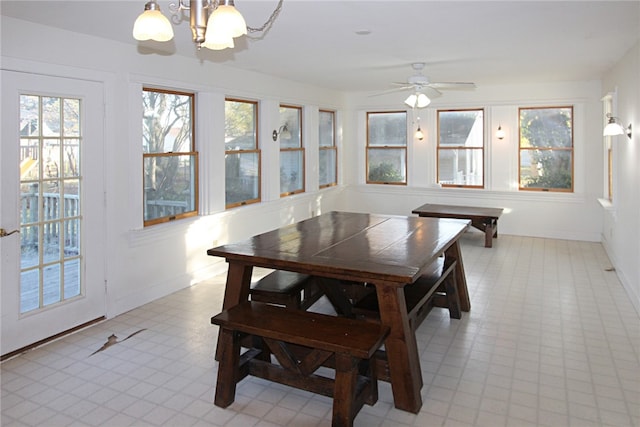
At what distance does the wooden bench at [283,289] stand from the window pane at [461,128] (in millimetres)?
5284

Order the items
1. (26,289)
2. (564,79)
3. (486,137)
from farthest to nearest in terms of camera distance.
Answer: (486,137)
(564,79)
(26,289)

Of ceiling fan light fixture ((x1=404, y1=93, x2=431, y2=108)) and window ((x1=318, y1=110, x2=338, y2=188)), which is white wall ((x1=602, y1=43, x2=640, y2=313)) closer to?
ceiling fan light fixture ((x1=404, y1=93, x2=431, y2=108))

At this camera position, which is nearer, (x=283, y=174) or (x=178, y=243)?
(x=178, y=243)

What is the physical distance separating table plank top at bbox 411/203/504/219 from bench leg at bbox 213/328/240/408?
16.5 feet

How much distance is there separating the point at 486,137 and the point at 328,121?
2.61 metres

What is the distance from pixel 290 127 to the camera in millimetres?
7434

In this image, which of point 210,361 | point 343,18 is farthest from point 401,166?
point 210,361

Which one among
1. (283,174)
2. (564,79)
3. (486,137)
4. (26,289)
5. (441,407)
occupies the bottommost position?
(441,407)

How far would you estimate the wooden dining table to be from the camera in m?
→ 2.85

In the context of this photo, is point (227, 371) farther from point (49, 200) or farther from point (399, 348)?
point (49, 200)

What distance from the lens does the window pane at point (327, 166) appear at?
8586 millimetres

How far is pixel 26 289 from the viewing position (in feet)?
A: 12.3

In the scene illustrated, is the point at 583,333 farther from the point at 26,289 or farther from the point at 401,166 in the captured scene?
the point at 401,166

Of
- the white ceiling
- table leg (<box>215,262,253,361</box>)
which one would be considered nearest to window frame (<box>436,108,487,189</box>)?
the white ceiling
